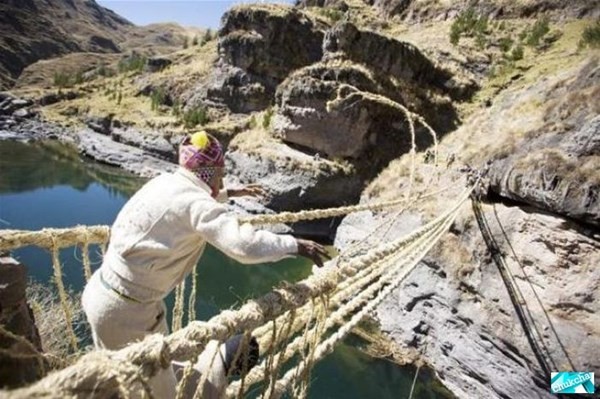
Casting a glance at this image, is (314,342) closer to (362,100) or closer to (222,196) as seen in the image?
(222,196)

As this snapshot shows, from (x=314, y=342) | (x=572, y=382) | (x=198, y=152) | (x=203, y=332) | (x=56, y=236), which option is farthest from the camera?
(x=572, y=382)

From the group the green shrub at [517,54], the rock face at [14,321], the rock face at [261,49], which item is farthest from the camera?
the rock face at [261,49]

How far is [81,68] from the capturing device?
9262 centimetres

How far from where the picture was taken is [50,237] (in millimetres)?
3691

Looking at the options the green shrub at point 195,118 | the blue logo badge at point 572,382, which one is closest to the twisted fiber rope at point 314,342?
the blue logo badge at point 572,382

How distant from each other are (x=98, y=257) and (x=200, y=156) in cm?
1498

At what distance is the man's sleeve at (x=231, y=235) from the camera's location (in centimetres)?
235

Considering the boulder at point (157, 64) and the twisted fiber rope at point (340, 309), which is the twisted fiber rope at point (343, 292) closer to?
the twisted fiber rope at point (340, 309)

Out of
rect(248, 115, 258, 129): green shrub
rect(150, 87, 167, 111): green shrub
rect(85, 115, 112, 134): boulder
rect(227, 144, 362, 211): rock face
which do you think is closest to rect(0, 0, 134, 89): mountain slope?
rect(85, 115, 112, 134): boulder

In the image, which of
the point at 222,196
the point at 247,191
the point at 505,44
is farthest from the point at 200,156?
the point at 505,44

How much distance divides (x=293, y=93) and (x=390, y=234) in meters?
11.1

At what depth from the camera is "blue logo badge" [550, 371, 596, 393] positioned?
27.3 ft

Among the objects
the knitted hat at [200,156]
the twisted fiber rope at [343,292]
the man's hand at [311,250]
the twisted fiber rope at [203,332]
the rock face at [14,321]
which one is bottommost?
the rock face at [14,321]

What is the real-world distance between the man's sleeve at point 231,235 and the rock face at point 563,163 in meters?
8.32
